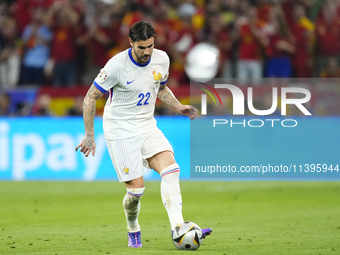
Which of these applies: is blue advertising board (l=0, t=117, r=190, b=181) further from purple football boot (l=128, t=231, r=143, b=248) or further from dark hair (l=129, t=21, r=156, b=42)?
dark hair (l=129, t=21, r=156, b=42)

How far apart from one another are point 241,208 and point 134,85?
215 inches

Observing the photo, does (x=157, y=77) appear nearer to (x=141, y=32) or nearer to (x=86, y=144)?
(x=141, y=32)

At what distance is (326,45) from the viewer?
16.9m

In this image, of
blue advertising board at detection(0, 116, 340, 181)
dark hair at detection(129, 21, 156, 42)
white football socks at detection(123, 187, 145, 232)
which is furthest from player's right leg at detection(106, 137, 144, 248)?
blue advertising board at detection(0, 116, 340, 181)

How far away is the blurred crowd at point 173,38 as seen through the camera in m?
16.3

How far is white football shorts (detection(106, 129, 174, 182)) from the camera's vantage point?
684 cm

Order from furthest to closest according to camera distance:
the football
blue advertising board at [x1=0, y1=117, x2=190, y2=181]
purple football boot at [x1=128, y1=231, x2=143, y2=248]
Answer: blue advertising board at [x1=0, y1=117, x2=190, y2=181] → purple football boot at [x1=128, y1=231, x2=143, y2=248] → the football

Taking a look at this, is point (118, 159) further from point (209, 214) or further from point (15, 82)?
point (15, 82)

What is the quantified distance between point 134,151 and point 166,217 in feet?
12.6

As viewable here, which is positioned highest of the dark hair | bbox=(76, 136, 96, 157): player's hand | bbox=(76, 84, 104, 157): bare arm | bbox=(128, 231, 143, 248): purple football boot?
the dark hair

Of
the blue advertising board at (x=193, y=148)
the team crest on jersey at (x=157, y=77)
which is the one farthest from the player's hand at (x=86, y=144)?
the blue advertising board at (x=193, y=148)

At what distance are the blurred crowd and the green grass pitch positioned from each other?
10.4ft

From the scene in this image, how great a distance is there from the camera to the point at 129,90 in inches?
268

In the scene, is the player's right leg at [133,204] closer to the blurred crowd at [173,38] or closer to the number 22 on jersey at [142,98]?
the number 22 on jersey at [142,98]
